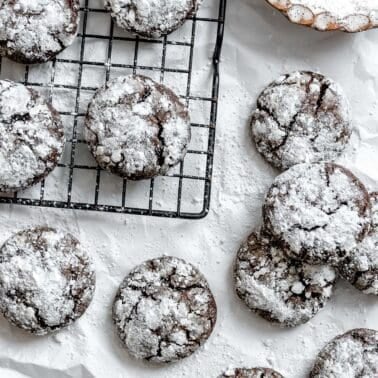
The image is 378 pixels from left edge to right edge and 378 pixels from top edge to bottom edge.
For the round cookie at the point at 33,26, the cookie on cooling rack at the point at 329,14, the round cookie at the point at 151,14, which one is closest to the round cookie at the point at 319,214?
the cookie on cooling rack at the point at 329,14

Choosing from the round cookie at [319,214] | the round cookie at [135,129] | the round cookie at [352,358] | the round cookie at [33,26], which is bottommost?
the round cookie at [352,358]

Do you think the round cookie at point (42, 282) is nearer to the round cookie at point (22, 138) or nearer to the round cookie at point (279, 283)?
the round cookie at point (22, 138)

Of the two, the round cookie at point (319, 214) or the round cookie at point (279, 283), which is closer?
the round cookie at point (319, 214)

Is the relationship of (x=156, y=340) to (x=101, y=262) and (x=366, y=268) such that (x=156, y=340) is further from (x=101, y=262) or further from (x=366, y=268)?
(x=366, y=268)

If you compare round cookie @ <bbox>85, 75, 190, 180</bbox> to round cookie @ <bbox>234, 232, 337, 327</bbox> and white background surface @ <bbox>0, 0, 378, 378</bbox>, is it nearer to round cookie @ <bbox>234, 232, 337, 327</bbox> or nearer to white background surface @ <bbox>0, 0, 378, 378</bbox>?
white background surface @ <bbox>0, 0, 378, 378</bbox>

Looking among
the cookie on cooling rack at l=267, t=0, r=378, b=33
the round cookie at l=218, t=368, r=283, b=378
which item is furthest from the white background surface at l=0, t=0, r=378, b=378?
the cookie on cooling rack at l=267, t=0, r=378, b=33
